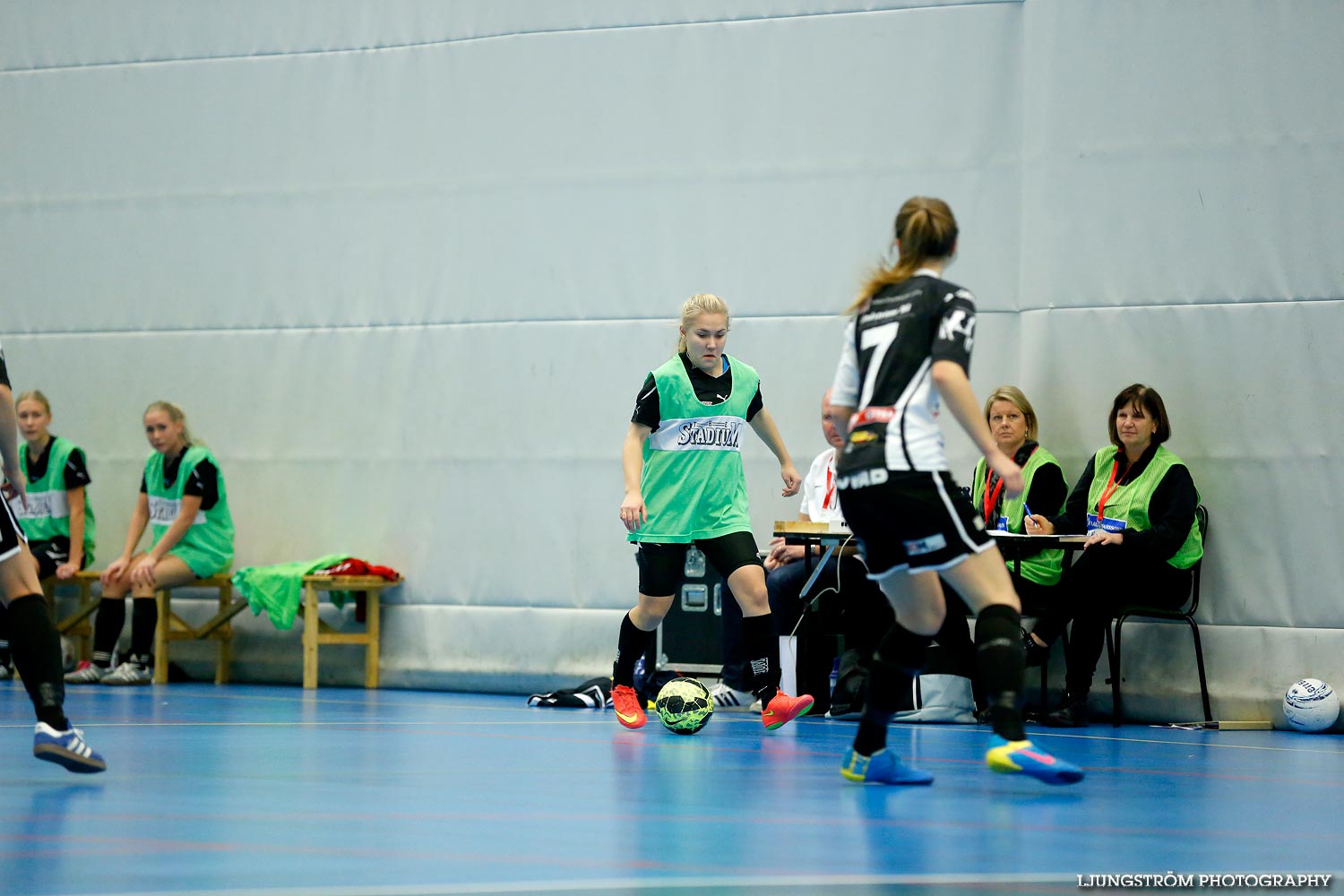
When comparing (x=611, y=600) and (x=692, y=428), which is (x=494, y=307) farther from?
(x=692, y=428)

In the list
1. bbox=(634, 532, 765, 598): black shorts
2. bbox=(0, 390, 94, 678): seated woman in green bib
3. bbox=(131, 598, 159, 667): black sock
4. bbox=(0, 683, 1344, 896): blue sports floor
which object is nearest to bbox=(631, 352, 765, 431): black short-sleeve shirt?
bbox=(634, 532, 765, 598): black shorts

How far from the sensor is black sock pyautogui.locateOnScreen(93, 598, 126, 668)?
9312mm

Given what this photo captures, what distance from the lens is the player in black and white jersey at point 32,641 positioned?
4.69m

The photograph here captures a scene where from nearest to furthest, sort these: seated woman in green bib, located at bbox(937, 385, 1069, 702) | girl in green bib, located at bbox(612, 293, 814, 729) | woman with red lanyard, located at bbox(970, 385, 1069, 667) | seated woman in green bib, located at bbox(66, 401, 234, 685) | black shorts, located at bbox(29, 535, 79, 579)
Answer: girl in green bib, located at bbox(612, 293, 814, 729), seated woman in green bib, located at bbox(937, 385, 1069, 702), woman with red lanyard, located at bbox(970, 385, 1069, 667), seated woman in green bib, located at bbox(66, 401, 234, 685), black shorts, located at bbox(29, 535, 79, 579)

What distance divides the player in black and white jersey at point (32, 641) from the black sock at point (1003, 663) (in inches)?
111

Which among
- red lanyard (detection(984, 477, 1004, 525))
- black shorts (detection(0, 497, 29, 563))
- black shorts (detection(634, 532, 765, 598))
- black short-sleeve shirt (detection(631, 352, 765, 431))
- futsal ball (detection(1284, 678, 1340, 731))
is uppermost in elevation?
black short-sleeve shirt (detection(631, 352, 765, 431))

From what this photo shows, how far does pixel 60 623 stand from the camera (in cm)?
980

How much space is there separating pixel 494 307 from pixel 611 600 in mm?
1986

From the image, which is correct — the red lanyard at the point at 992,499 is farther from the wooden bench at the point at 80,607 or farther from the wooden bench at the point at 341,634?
the wooden bench at the point at 80,607

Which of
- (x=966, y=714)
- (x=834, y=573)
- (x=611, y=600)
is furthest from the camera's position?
(x=611, y=600)

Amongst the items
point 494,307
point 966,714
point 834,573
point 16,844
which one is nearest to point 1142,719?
point 966,714

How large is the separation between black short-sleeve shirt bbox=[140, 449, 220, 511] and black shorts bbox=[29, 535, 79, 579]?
0.88m

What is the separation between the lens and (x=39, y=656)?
15.6 feet

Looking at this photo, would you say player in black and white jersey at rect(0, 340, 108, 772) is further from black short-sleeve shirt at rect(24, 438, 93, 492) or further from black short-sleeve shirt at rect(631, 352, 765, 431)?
black short-sleeve shirt at rect(24, 438, 93, 492)
